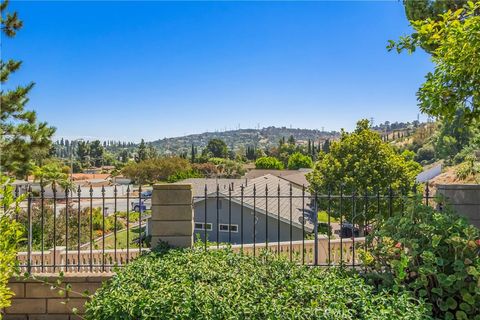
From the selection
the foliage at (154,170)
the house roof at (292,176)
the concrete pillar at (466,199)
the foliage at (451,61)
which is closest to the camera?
the foliage at (451,61)

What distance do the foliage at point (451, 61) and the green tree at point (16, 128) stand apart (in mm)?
11539

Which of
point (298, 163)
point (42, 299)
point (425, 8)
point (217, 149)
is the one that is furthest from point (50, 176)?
point (217, 149)

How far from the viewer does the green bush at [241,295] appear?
338 cm

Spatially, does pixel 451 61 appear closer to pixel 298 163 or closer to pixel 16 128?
pixel 16 128

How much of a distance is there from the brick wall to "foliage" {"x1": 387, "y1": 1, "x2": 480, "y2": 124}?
518 centimetres

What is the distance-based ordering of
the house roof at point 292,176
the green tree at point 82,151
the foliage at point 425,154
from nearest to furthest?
the house roof at point 292,176 < the foliage at point 425,154 < the green tree at point 82,151

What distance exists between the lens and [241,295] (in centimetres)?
363

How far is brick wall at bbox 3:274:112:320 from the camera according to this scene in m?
4.91

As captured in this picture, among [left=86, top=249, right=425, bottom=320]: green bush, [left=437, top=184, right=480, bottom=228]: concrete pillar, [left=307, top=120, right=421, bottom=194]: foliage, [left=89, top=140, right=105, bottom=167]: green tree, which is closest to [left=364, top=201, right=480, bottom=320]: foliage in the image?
[left=86, top=249, right=425, bottom=320]: green bush

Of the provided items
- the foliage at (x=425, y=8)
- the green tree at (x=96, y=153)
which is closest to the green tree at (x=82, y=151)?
the green tree at (x=96, y=153)

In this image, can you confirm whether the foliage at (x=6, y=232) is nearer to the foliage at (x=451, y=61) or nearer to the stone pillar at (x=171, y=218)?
the stone pillar at (x=171, y=218)

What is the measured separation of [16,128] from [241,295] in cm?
1134

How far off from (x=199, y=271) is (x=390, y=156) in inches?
620

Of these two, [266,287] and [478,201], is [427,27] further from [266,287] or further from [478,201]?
[266,287]
